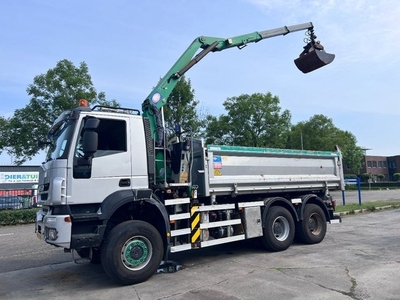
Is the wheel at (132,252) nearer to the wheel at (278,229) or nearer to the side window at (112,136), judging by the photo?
the side window at (112,136)

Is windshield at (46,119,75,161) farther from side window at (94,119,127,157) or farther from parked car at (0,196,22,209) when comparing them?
parked car at (0,196,22,209)

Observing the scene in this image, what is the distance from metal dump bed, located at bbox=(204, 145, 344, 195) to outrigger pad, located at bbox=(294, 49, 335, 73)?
2.54m

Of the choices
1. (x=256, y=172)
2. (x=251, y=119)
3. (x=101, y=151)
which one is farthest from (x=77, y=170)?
(x=251, y=119)

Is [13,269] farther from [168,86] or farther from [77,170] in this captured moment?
[168,86]

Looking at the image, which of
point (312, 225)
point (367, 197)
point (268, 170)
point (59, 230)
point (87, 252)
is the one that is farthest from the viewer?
point (367, 197)

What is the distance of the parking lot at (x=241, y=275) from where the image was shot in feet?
18.4

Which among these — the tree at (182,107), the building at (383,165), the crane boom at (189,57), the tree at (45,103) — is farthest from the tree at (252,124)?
the building at (383,165)

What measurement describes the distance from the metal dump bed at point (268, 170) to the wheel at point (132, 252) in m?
1.66

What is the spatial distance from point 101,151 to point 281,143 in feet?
90.6

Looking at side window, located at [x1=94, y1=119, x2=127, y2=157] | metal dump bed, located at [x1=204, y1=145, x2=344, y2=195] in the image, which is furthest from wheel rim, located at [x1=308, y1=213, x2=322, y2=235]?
side window, located at [x1=94, y1=119, x2=127, y2=157]

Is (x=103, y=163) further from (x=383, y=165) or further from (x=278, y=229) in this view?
(x=383, y=165)

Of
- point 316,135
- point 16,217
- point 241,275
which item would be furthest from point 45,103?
point 316,135

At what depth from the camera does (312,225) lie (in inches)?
384

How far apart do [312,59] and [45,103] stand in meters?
15.6
